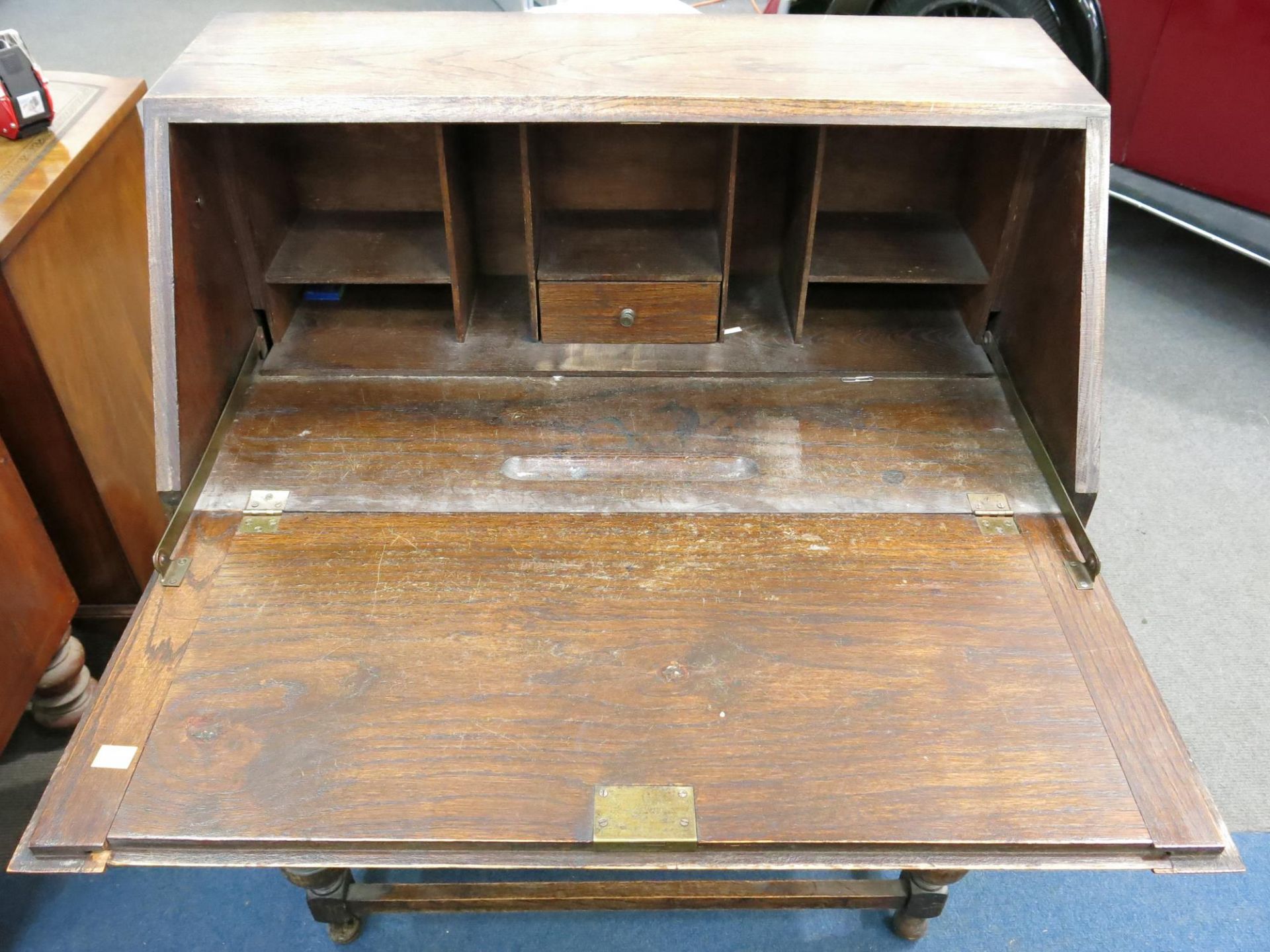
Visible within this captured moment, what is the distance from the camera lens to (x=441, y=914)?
5.04ft

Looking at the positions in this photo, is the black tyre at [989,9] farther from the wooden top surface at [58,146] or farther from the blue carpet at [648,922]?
the blue carpet at [648,922]

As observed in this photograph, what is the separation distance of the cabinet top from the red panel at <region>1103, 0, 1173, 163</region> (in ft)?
4.89

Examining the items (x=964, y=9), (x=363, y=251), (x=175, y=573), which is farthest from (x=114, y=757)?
(x=964, y=9)

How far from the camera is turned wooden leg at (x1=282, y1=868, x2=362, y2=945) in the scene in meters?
1.29

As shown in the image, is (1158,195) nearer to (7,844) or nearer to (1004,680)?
(1004,680)

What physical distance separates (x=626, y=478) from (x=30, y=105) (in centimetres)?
107

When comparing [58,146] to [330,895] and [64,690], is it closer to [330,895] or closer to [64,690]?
[64,690]

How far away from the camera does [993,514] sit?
1.16 metres

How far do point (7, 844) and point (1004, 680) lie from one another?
5.13 ft

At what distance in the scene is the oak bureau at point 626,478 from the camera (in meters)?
0.89

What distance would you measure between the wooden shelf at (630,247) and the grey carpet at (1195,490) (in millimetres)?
1207

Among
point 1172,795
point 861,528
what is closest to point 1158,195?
point 861,528

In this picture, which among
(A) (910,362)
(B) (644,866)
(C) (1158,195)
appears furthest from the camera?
(C) (1158,195)

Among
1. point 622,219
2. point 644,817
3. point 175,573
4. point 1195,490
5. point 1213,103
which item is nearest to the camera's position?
point 644,817
